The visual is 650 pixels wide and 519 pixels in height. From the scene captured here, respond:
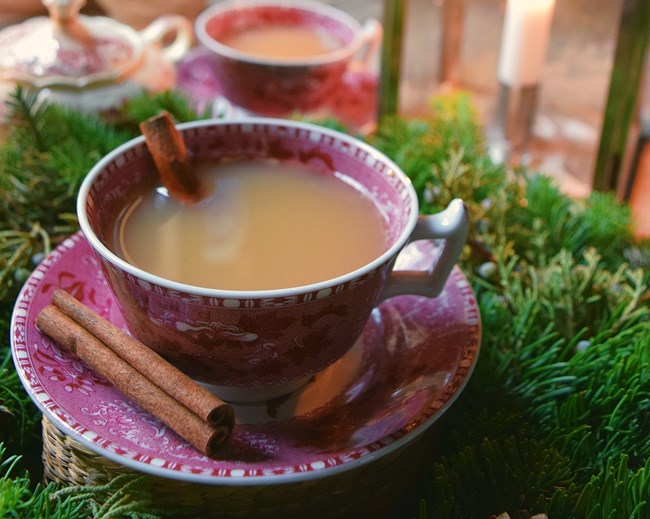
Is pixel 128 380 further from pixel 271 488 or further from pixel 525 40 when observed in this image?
pixel 525 40

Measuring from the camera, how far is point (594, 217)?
0.78 m

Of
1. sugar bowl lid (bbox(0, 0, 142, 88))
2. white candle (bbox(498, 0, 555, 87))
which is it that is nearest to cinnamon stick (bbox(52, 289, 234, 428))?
sugar bowl lid (bbox(0, 0, 142, 88))

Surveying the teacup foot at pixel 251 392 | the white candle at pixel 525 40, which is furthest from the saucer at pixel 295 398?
the white candle at pixel 525 40

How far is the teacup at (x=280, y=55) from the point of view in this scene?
1.03 m

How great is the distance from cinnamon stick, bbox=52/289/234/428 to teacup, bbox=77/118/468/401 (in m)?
0.01

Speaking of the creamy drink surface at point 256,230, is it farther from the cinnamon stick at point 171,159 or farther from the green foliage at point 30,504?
the green foliage at point 30,504

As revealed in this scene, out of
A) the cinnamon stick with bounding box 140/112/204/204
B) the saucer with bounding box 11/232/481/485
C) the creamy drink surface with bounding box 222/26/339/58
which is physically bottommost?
the creamy drink surface with bounding box 222/26/339/58

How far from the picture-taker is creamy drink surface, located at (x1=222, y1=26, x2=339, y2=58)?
114 cm

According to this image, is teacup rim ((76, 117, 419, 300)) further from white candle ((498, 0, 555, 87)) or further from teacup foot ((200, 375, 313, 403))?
white candle ((498, 0, 555, 87))

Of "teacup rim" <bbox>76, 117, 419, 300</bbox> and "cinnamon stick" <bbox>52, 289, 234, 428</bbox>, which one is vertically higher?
"teacup rim" <bbox>76, 117, 419, 300</bbox>

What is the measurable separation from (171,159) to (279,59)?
53 cm

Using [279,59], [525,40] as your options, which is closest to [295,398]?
[525,40]

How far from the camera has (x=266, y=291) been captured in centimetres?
47

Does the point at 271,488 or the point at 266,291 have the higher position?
the point at 266,291
